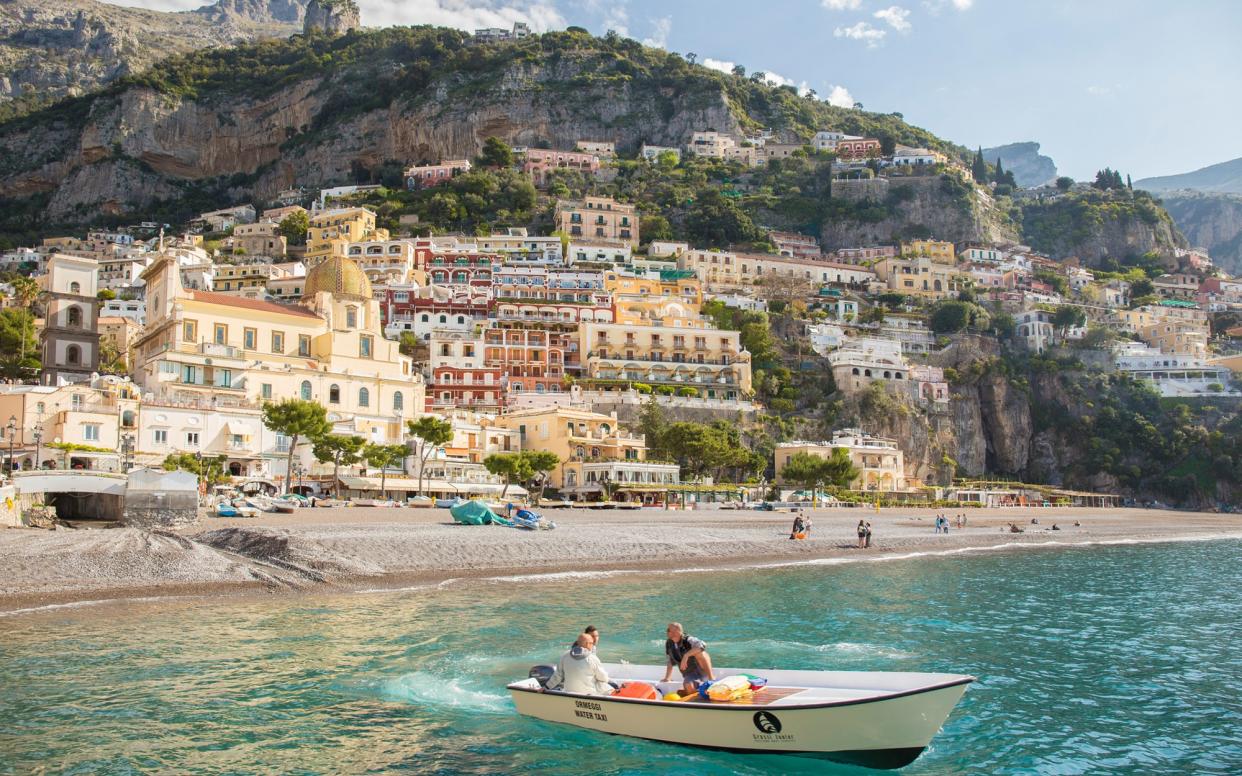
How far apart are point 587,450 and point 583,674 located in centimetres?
4955

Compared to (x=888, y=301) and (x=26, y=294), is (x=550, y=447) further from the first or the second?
(x=888, y=301)

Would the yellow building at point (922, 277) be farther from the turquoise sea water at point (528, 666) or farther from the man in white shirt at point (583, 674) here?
the man in white shirt at point (583, 674)

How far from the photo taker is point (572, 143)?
141625 mm

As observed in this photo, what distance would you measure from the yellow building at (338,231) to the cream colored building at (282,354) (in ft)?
154

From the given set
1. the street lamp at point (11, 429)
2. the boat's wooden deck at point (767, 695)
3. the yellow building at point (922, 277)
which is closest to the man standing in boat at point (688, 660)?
the boat's wooden deck at point (767, 695)

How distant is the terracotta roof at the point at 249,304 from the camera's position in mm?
53469

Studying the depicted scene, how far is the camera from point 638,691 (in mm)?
11984

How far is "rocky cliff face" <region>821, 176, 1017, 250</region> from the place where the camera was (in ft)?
418

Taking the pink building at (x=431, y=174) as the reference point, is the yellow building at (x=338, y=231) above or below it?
below

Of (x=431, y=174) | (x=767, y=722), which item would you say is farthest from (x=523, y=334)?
(x=767, y=722)

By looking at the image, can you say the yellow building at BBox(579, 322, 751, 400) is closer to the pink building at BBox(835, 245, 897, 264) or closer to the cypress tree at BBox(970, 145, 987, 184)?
the pink building at BBox(835, 245, 897, 264)

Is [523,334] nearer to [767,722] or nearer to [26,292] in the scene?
[26,292]

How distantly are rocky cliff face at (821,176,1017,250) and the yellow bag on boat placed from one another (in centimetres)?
12248

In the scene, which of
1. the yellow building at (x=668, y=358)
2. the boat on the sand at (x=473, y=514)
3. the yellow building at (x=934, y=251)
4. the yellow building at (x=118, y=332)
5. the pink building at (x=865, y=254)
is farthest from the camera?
the pink building at (x=865, y=254)
